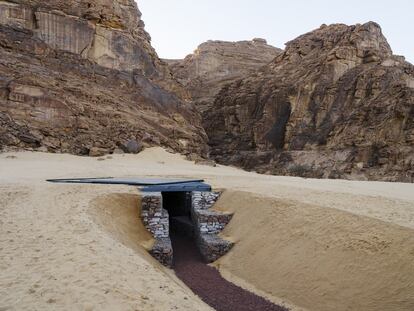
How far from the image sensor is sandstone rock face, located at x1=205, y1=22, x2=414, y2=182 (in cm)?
3066

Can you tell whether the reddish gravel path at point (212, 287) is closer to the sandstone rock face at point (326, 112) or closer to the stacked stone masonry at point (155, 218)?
the stacked stone masonry at point (155, 218)

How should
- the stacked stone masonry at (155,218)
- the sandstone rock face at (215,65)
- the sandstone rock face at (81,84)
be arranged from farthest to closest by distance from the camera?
the sandstone rock face at (215,65) < the sandstone rock face at (81,84) < the stacked stone masonry at (155,218)

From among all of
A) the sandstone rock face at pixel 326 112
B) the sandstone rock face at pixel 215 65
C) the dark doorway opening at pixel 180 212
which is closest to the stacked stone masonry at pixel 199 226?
the dark doorway opening at pixel 180 212

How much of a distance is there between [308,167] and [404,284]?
28.7m

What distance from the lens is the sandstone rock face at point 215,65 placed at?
213ft

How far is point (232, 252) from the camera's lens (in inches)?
396

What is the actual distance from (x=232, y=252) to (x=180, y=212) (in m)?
5.48

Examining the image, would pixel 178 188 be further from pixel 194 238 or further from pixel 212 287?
pixel 212 287

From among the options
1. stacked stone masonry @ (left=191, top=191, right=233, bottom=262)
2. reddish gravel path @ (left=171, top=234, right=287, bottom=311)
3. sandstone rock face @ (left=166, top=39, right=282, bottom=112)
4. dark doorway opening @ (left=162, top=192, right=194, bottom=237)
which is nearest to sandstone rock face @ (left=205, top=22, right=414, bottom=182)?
sandstone rock face @ (left=166, top=39, right=282, bottom=112)

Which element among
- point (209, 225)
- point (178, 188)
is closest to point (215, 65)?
point (178, 188)

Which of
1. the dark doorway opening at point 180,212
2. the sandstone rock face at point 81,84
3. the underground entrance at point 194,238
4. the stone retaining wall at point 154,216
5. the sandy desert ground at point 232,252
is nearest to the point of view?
the sandy desert ground at point 232,252

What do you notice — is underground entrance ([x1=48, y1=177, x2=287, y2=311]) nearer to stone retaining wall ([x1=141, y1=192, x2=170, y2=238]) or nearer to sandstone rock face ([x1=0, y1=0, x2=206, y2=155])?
stone retaining wall ([x1=141, y1=192, x2=170, y2=238])

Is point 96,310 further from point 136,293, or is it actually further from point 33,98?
point 33,98

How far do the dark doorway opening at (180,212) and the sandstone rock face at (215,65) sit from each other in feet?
154
